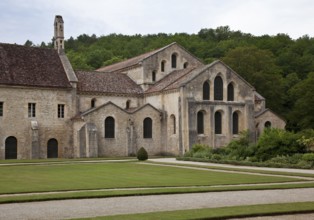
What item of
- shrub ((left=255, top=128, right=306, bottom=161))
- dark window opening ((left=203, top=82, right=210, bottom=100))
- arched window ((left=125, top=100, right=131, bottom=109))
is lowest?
shrub ((left=255, top=128, right=306, bottom=161))

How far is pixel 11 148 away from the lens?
4522cm

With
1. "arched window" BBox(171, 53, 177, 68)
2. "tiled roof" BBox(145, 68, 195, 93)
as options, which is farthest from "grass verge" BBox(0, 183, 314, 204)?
"arched window" BBox(171, 53, 177, 68)

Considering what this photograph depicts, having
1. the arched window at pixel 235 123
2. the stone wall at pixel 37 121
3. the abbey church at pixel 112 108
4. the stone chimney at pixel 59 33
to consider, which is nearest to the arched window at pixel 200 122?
the abbey church at pixel 112 108

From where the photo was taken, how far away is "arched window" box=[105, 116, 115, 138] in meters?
48.5

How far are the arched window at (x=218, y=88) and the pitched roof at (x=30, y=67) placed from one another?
53.7 ft

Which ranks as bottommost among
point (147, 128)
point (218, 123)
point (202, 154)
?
point (202, 154)

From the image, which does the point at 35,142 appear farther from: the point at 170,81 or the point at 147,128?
the point at 170,81

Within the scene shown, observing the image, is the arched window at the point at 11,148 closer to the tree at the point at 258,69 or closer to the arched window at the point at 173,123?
the arched window at the point at 173,123

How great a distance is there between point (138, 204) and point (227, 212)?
3135mm

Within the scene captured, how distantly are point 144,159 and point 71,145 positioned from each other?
11.4m

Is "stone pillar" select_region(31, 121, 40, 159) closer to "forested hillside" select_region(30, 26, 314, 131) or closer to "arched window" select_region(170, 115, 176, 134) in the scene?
"arched window" select_region(170, 115, 176, 134)

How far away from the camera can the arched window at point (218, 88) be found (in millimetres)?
51953

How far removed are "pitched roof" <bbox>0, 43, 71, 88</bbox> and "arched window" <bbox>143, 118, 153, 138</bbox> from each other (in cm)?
938

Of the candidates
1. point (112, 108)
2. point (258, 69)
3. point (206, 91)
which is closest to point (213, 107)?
point (206, 91)
